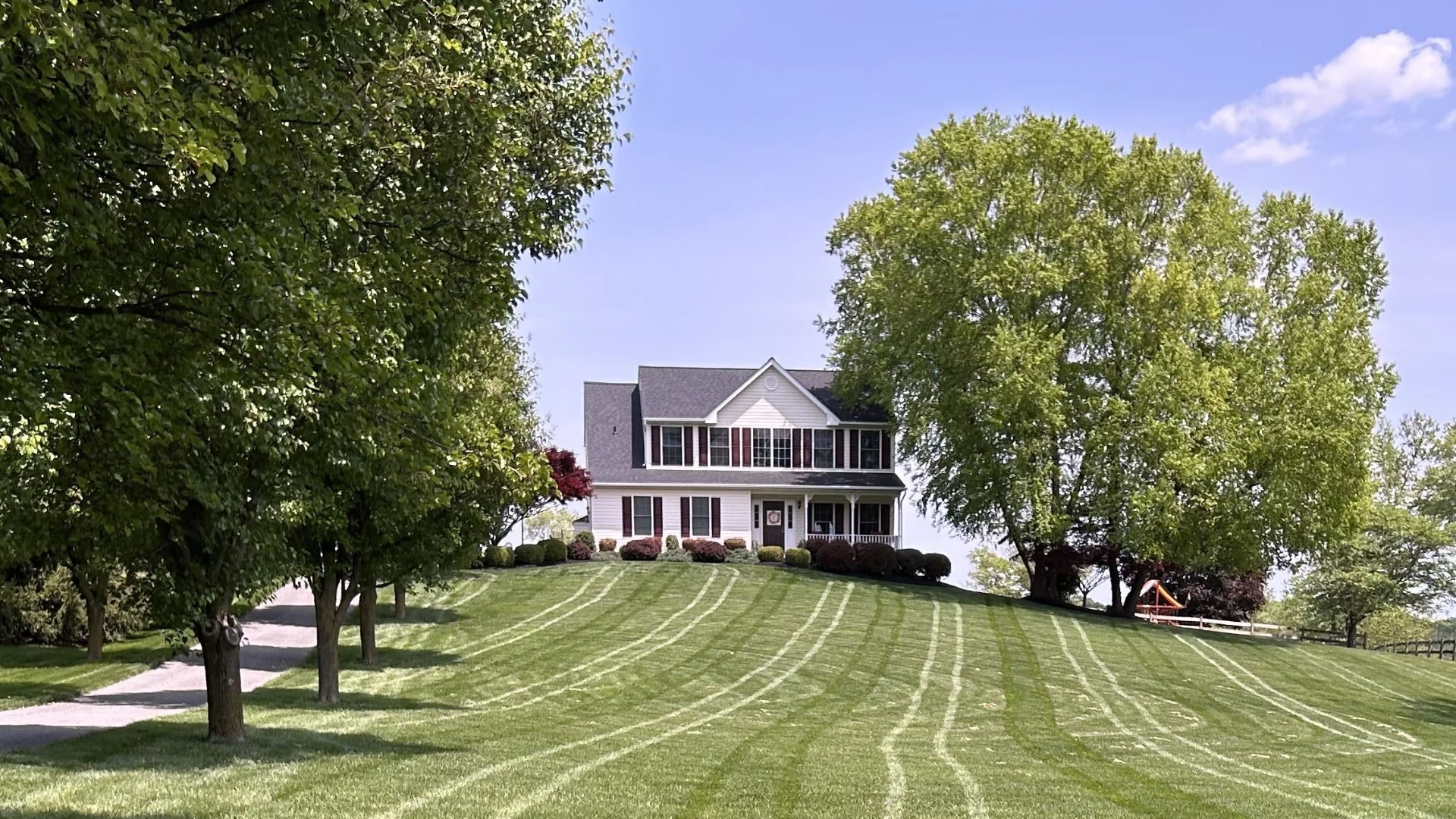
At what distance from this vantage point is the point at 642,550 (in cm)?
4900

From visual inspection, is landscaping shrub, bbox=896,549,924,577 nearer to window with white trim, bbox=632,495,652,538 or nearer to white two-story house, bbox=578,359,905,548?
white two-story house, bbox=578,359,905,548

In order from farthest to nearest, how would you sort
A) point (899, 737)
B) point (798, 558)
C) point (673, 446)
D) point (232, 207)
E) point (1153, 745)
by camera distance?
point (673, 446) < point (798, 558) < point (1153, 745) < point (899, 737) < point (232, 207)

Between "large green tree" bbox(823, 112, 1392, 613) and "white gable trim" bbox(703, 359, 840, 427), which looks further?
"white gable trim" bbox(703, 359, 840, 427)

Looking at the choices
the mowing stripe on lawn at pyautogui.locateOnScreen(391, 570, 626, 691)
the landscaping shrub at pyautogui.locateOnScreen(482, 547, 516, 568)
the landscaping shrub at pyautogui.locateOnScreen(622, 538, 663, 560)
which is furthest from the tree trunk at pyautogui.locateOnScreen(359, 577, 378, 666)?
the landscaping shrub at pyautogui.locateOnScreen(622, 538, 663, 560)

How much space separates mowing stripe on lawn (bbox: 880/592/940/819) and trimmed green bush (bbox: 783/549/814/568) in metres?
7.42

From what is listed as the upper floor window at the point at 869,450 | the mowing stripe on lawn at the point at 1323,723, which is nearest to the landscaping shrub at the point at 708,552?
the upper floor window at the point at 869,450

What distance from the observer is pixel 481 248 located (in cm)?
1315

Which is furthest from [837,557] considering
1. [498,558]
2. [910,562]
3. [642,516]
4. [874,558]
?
[498,558]

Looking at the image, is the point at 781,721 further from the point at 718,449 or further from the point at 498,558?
the point at 718,449

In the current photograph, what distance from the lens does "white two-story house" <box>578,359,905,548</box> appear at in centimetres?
5231

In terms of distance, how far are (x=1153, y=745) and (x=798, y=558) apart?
91.1ft

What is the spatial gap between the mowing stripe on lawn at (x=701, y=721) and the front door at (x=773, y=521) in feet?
28.3

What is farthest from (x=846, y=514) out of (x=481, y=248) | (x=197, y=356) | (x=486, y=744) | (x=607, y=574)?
(x=197, y=356)

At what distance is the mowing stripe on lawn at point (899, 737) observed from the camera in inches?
514
